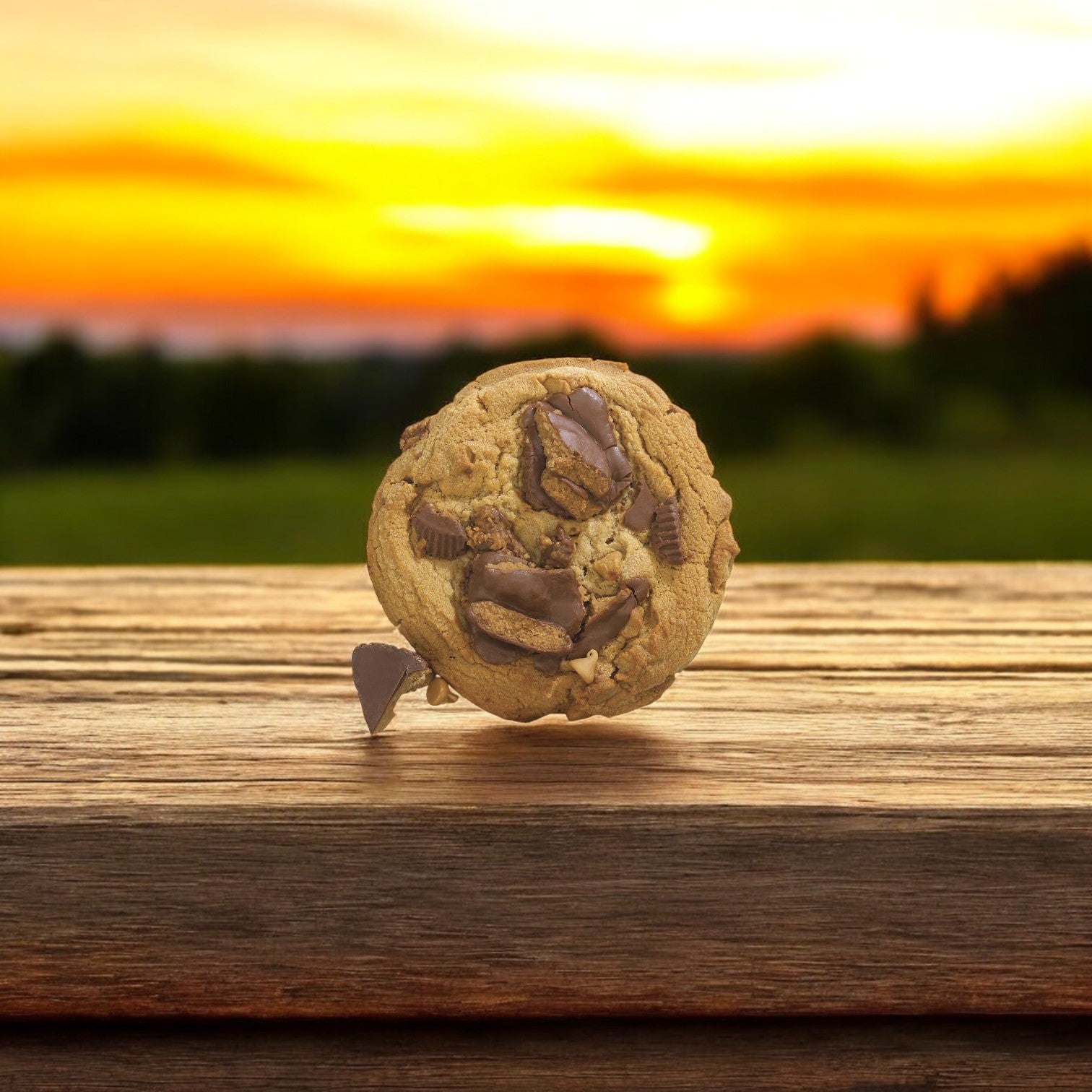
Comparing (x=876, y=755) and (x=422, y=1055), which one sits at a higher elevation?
(x=876, y=755)

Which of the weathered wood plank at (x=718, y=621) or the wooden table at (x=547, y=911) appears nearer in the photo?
the wooden table at (x=547, y=911)

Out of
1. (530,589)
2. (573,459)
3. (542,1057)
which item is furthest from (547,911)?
(573,459)

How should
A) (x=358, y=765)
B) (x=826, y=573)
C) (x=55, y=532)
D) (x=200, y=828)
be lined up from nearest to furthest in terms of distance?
(x=200, y=828) → (x=358, y=765) → (x=826, y=573) → (x=55, y=532)

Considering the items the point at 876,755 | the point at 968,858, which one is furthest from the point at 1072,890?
the point at 876,755

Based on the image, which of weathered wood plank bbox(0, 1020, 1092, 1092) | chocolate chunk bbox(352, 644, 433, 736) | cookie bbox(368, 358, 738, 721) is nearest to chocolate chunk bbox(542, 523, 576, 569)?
cookie bbox(368, 358, 738, 721)

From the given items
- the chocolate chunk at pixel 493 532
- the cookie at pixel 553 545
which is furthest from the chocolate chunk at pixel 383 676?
the chocolate chunk at pixel 493 532

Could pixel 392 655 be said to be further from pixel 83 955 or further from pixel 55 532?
pixel 55 532

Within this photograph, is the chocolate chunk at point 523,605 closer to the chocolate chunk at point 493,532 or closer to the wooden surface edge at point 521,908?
the chocolate chunk at point 493,532

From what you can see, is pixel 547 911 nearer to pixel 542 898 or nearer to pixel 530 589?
pixel 542 898
